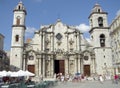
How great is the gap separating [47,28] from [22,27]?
17.6 ft

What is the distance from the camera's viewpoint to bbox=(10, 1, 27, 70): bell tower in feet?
130

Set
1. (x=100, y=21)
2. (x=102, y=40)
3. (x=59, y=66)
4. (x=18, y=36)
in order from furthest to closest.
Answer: (x=100, y=21)
(x=102, y=40)
(x=59, y=66)
(x=18, y=36)

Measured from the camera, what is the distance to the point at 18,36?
41.2 m

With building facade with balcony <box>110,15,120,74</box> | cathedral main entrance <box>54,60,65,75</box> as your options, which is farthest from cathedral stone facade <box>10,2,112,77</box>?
building facade with balcony <box>110,15,120,74</box>

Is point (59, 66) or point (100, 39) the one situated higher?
point (100, 39)

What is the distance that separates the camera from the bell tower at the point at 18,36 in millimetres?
39562

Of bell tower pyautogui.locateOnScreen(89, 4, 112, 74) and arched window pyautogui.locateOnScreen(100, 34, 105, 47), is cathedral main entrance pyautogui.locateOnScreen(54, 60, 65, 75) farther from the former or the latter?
arched window pyautogui.locateOnScreen(100, 34, 105, 47)

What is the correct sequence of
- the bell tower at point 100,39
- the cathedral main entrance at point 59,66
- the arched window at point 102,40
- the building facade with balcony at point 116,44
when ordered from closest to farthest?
the bell tower at point 100,39
the cathedral main entrance at point 59,66
the arched window at point 102,40
the building facade with balcony at point 116,44

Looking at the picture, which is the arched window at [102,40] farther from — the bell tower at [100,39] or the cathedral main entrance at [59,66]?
the cathedral main entrance at [59,66]

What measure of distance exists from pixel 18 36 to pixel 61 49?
30.5 feet

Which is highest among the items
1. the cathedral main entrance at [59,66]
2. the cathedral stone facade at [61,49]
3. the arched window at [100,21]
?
the arched window at [100,21]

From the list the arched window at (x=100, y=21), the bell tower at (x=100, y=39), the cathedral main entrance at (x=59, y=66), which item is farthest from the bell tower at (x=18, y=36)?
the arched window at (x=100, y=21)

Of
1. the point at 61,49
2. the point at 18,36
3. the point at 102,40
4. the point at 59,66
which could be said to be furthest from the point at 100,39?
the point at 18,36

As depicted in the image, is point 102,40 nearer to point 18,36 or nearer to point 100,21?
point 100,21
